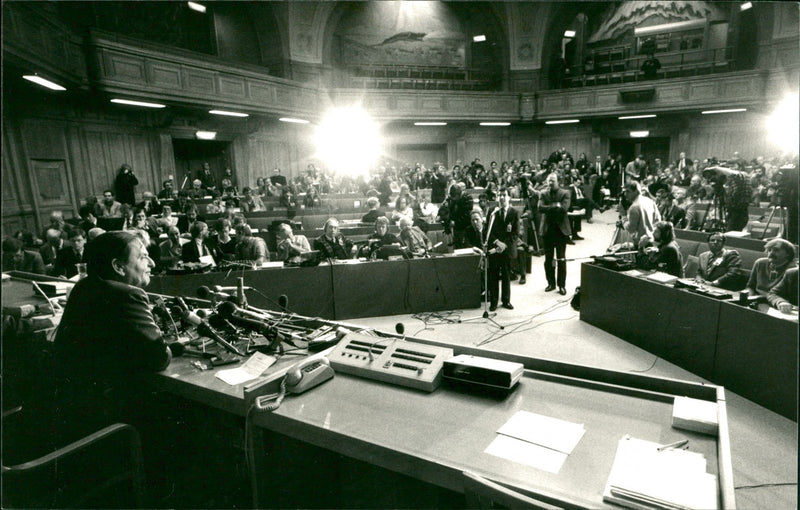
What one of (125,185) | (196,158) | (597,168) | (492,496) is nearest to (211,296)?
(492,496)

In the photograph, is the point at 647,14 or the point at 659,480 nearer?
the point at 659,480

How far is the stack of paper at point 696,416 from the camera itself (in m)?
1.61

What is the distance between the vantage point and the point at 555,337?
5.11 meters

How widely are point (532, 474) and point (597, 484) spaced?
7.4 inches

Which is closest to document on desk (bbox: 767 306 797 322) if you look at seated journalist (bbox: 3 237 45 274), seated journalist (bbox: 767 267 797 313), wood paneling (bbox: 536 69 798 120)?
seated journalist (bbox: 767 267 797 313)

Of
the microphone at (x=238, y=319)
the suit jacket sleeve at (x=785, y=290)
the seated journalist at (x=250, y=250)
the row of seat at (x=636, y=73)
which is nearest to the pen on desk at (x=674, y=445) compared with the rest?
the microphone at (x=238, y=319)

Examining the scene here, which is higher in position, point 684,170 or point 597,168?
point 597,168

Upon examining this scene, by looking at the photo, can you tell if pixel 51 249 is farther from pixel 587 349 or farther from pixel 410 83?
pixel 410 83

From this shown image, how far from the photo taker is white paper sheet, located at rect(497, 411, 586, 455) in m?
1.59

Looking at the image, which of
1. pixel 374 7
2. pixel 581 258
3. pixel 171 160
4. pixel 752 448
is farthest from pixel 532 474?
pixel 374 7

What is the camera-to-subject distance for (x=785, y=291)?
13.3 feet

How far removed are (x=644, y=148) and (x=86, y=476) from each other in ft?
65.9

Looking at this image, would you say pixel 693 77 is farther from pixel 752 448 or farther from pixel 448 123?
pixel 752 448

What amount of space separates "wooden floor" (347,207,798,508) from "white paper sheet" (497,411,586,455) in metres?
0.78
